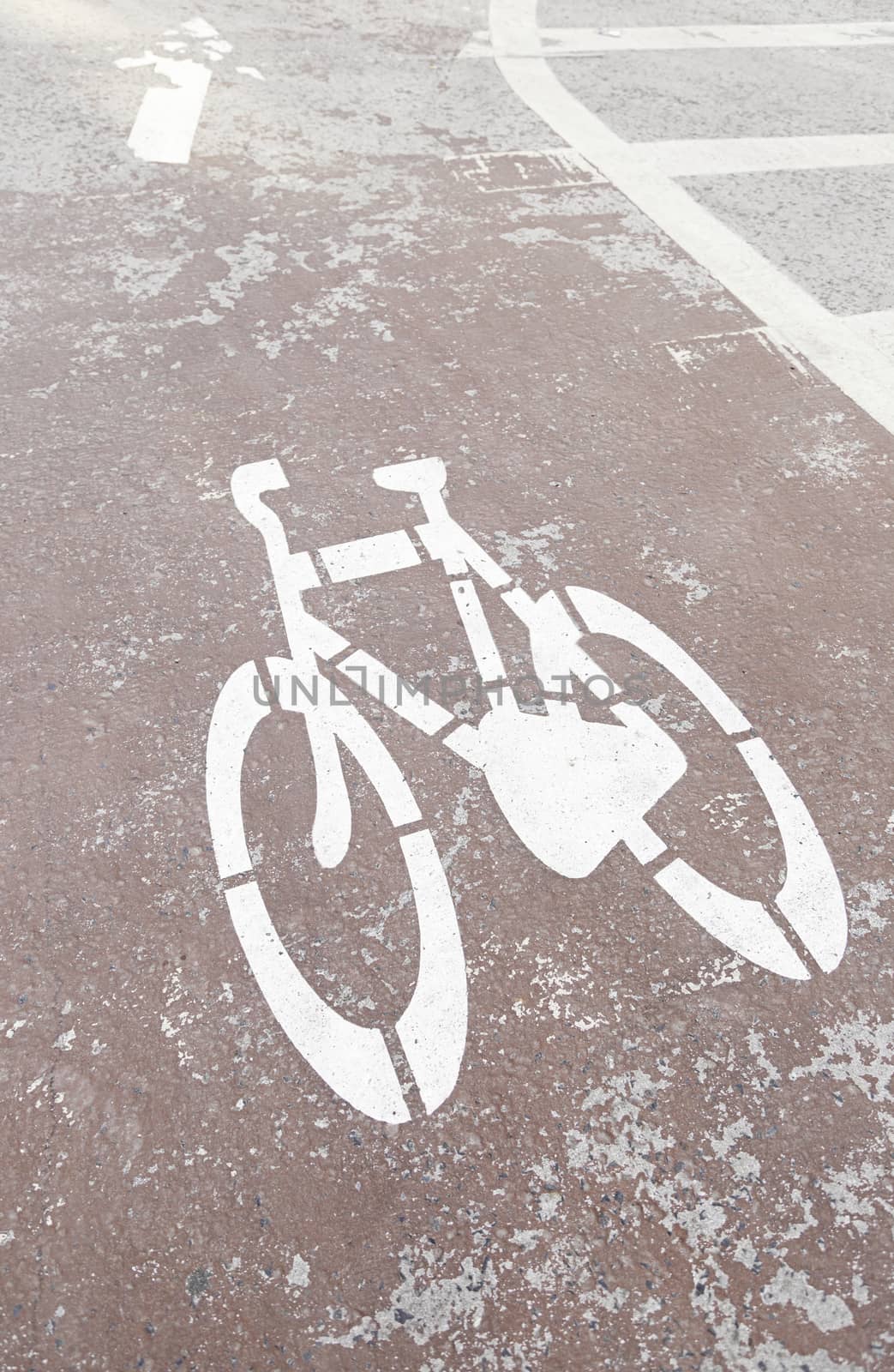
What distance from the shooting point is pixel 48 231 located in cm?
582

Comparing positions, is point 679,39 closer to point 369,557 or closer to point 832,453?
point 832,453

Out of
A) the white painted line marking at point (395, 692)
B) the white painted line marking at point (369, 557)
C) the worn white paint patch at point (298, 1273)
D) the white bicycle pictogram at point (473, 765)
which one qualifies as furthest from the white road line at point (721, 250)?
the worn white paint patch at point (298, 1273)

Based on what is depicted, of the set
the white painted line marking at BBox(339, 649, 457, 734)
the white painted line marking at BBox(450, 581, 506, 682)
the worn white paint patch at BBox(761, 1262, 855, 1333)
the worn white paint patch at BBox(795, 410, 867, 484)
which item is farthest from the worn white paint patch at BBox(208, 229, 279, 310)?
the worn white paint patch at BBox(761, 1262, 855, 1333)

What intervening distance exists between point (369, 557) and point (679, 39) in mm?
8068

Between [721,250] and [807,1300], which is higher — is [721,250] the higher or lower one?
the higher one

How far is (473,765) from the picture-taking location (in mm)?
3295

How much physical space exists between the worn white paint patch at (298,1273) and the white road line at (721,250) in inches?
169

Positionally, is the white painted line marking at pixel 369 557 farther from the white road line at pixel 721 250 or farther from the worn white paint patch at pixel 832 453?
the white road line at pixel 721 250

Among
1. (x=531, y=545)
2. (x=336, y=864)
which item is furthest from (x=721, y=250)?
(x=336, y=864)

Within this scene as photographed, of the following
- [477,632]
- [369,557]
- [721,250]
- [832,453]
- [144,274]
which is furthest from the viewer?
[721,250]

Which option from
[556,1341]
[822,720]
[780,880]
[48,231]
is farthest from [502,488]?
[48,231]

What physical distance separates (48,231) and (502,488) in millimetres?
3541

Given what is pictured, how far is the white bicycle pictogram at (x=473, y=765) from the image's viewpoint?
2701 mm

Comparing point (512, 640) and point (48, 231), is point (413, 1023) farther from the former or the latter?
point (48, 231)
